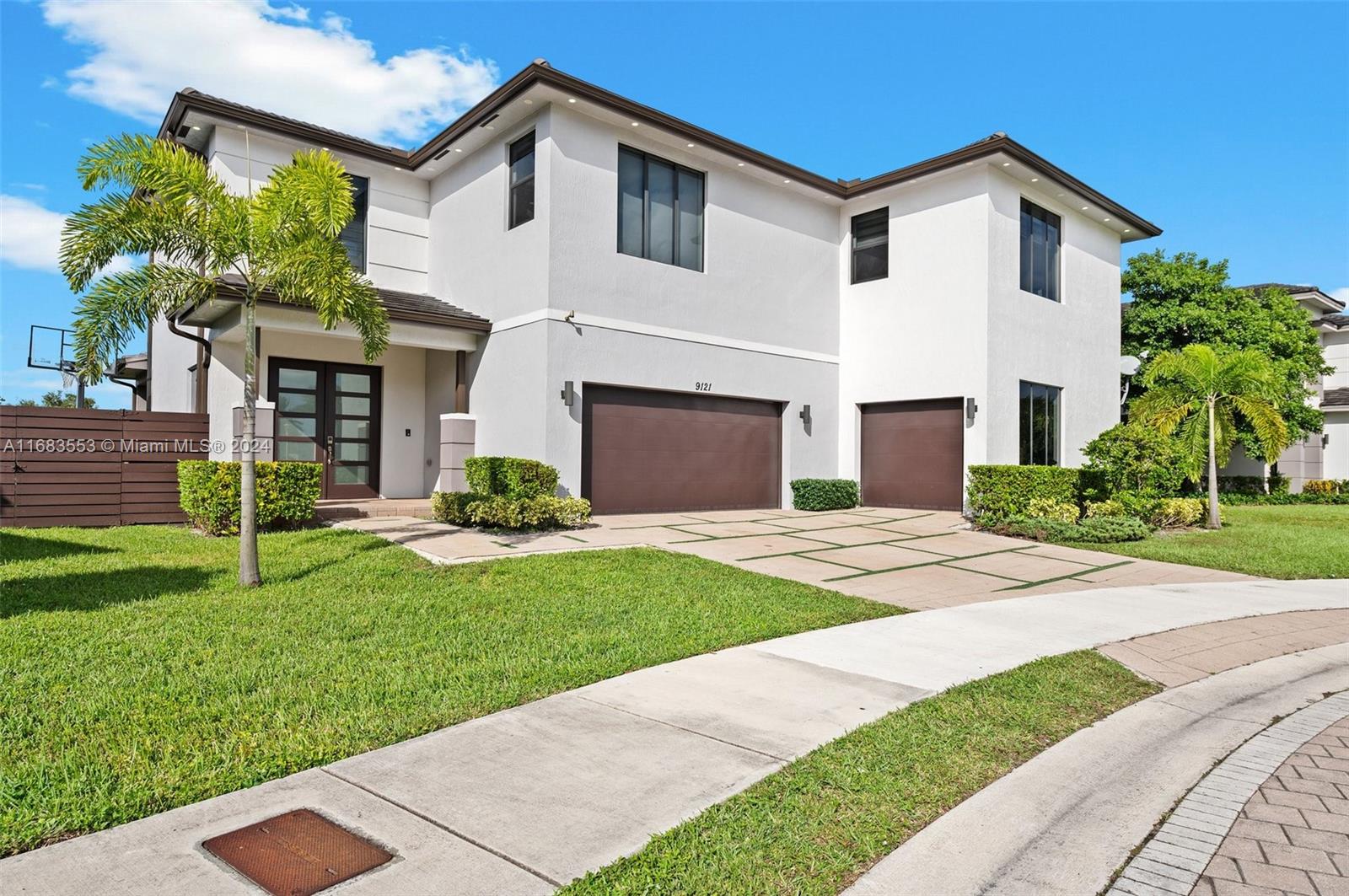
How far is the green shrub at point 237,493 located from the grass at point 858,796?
935 cm

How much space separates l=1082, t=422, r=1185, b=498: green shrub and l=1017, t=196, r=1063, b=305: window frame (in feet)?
13.4

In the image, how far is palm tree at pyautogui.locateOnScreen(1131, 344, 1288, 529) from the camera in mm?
15070

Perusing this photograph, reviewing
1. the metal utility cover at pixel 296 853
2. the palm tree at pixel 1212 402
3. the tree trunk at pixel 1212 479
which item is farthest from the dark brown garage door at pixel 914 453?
the metal utility cover at pixel 296 853

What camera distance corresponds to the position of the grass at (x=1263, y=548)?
10.4m

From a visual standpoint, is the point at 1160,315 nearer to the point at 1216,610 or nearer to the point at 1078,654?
the point at 1216,610

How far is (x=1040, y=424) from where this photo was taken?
17219mm

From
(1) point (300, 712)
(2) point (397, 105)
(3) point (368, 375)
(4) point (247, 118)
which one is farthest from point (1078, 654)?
(2) point (397, 105)

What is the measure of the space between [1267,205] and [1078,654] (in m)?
17.8

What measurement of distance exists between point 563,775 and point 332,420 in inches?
504

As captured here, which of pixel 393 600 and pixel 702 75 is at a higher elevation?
pixel 702 75

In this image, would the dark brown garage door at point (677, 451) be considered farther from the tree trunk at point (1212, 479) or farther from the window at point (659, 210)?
the tree trunk at point (1212, 479)

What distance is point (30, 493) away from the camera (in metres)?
11.2

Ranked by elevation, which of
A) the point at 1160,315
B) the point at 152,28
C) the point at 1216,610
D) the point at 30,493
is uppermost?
the point at 152,28

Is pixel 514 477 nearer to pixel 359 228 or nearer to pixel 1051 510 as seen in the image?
pixel 359 228
